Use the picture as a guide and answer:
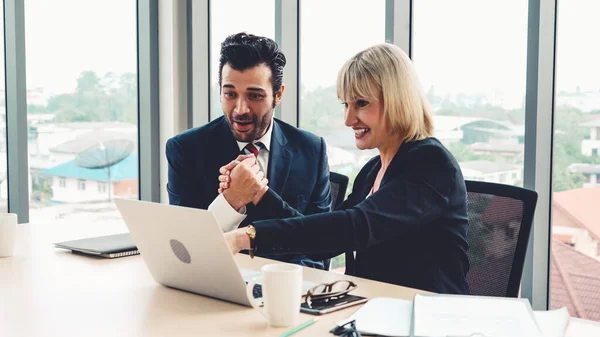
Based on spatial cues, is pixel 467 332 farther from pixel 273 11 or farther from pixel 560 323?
pixel 273 11

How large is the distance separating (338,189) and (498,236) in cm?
72

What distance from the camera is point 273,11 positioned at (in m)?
3.50

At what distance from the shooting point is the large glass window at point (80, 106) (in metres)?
3.35

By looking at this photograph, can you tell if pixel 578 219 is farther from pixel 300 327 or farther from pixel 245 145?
pixel 300 327

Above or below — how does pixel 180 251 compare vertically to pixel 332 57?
below

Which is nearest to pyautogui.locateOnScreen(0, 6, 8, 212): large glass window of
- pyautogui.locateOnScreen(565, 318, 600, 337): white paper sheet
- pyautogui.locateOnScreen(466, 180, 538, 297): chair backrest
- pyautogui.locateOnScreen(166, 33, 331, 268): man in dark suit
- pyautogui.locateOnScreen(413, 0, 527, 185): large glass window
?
pyautogui.locateOnScreen(166, 33, 331, 268): man in dark suit

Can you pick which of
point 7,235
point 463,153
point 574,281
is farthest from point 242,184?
point 574,281

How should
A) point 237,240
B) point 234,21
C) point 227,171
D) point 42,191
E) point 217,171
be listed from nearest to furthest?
point 237,240 < point 227,171 < point 217,171 < point 42,191 < point 234,21

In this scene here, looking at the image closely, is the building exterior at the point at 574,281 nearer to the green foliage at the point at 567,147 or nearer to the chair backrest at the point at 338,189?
the green foliage at the point at 567,147

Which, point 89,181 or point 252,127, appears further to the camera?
point 89,181

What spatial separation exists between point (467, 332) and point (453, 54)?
1871 mm

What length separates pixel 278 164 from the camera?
2.36 m

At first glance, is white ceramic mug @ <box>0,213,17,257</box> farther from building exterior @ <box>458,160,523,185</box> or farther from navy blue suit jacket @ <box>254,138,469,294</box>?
building exterior @ <box>458,160,523,185</box>

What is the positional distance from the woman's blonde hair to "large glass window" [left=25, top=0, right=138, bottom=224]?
1957 mm
